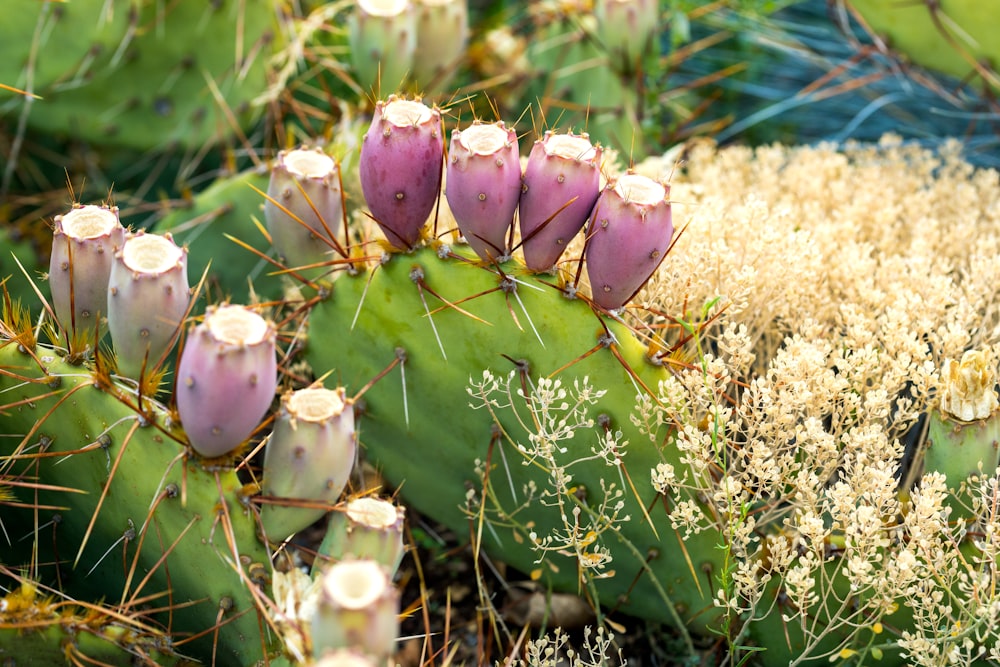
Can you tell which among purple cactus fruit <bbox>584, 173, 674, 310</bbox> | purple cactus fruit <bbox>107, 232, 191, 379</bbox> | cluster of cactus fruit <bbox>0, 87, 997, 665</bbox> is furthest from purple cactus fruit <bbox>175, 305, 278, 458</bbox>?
purple cactus fruit <bbox>584, 173, 674, 310</bbox>

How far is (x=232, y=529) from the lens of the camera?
1.15 meters

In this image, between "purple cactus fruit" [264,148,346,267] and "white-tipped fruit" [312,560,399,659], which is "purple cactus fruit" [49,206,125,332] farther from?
"white-tipped fruit" [312,560,399,659]

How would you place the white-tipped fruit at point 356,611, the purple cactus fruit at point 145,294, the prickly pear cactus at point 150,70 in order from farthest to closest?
the prickly pear cactus at point 150,70, the purple cactus fruit at point 145,294, the white-tipped fruit at point 356,611

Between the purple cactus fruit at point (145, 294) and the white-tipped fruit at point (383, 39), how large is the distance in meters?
0.74

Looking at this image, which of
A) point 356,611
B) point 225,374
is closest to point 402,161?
point 225,374

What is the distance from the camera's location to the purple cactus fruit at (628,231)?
4.02ft

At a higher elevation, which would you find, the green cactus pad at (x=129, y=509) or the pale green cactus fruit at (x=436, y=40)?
the pale green cactus fruit at (x=436, y=40)

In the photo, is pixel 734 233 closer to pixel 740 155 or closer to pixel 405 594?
pixel 740 155

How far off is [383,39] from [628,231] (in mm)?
841

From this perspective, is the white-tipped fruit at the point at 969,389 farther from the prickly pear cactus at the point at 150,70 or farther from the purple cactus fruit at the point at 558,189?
the prickly pear cactus at the point at 150,70

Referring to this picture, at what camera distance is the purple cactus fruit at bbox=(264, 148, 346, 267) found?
1458mm

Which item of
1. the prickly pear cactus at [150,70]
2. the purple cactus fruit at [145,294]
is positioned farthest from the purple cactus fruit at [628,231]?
the prickly pear cactus at [150,70]

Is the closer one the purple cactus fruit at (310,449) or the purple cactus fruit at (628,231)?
the purple cactus fruit at (310,449)

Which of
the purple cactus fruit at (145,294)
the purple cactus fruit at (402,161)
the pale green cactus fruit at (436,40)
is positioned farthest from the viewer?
the pale green cactus fruit at (436,40)
